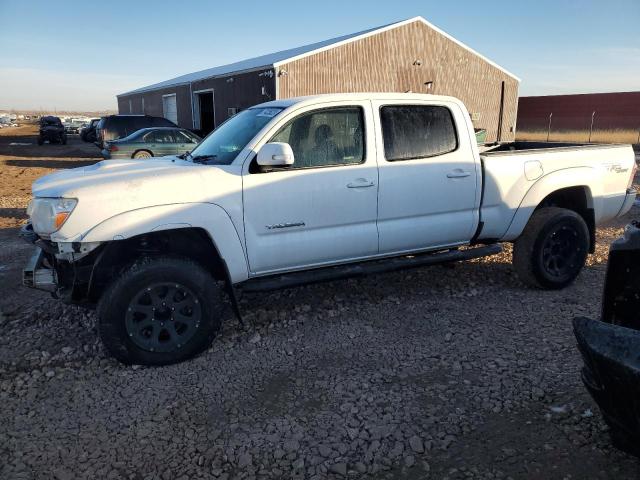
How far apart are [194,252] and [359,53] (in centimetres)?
1995

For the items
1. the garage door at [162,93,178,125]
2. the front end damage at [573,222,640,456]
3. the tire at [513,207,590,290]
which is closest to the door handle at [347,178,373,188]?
the tire at [513,207,590,290]

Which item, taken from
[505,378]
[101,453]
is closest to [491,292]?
[505,378]

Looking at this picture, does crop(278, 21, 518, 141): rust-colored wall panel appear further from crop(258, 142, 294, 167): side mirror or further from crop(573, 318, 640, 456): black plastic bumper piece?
crop(573, 318, 640, 456): black plastic bumper piece

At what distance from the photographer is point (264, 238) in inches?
161

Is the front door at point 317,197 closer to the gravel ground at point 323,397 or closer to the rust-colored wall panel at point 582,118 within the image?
the gravel ground at point 323,397

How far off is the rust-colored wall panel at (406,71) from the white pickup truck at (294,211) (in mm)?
16806

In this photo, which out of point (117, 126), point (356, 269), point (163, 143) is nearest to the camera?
point (356, 269)

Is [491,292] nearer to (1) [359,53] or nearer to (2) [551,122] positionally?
(1) [359,53]

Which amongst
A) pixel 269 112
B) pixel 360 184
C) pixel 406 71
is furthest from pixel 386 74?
pixel 360 184

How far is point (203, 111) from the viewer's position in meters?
30.1

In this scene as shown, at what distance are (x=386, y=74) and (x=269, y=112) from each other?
19920 mm

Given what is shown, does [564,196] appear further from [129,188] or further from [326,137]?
[129,188]

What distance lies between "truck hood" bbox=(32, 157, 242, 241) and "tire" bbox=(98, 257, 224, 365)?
0.45 m

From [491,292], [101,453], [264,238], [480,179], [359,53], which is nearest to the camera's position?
[101,453]
